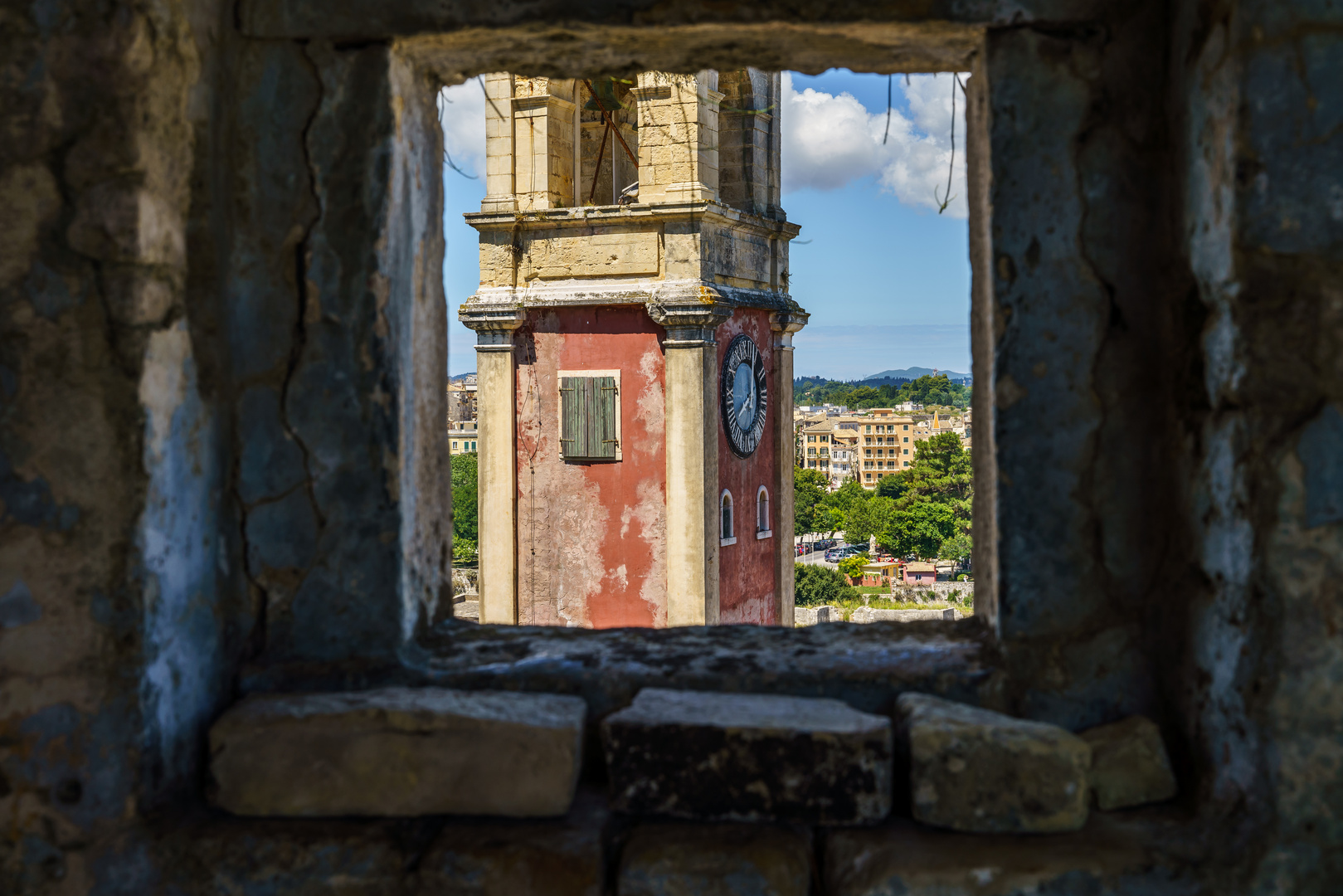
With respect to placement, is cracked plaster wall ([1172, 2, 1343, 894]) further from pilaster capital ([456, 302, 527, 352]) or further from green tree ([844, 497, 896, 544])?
green tree ([844, 497, 896, 544])

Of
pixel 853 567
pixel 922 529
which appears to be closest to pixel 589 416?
pixel 853 567

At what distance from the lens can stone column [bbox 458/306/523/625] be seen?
10883 millimetres

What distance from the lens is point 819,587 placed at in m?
36.2

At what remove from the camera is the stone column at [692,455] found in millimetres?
10391

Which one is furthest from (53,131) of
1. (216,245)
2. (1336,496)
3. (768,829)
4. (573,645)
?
(1336,496)

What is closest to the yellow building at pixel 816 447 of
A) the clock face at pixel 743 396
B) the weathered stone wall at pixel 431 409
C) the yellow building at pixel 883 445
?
the yellow building at pixel 883 445

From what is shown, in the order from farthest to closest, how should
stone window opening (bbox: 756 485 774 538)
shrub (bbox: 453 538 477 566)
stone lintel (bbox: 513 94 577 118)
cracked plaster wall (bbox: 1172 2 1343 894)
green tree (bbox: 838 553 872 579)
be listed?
green tree (bbox: 838 553 872 579), shrub (bbox: 453 538 477 566), stone window opening (bbox: 756 485 774 538), stone lintel (bbox: 513 94 577 118), cracked plaster wall (bbox: 1172 2 1343 894)

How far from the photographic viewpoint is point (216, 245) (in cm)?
157

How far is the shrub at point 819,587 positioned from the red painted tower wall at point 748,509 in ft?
76.3

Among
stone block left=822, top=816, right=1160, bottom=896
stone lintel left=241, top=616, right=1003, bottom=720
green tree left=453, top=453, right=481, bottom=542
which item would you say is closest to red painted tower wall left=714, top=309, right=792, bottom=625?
stone lintel left=241, top=616, right=1003, bottom=720

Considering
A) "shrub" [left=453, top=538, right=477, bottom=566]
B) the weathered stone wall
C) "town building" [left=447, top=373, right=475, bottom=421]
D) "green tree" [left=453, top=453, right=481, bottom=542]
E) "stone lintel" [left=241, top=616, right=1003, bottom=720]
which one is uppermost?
"town building" [left=447, top=373, right=475, bottom=421]

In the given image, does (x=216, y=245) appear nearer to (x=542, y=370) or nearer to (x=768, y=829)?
(x=768, y=829)

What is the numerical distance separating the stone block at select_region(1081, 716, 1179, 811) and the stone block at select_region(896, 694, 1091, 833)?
0.06 m

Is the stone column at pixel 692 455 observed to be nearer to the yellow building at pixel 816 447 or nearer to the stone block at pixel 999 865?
the stone block at pixel 999 865
